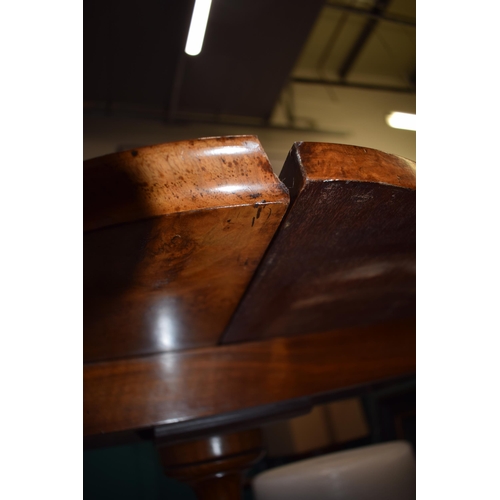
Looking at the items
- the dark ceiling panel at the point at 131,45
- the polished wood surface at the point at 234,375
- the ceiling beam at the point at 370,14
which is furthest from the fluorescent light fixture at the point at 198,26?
the polished wood surface at the point at 234,375

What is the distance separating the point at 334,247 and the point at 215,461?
0.87 feet

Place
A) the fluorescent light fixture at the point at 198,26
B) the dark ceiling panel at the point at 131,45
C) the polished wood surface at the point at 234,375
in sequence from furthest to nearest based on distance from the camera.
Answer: the dark ceiling panel at the point at 131,45, the fluorescent light fixture at the point at 198,26, the polished wood surface at the point at 234,375

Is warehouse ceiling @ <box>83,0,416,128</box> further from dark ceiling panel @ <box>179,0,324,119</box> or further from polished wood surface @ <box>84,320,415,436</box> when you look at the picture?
polished wood surface @ <box>84,320,415,436</box>

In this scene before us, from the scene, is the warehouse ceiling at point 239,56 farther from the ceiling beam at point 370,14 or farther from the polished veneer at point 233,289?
the polished veneer at point 233,289

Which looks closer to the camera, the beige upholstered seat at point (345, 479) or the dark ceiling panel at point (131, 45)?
the beige upholstered seat at point (345, 479)

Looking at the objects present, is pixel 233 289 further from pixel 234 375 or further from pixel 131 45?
pixel 131 45

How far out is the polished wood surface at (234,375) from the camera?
0.94 feet

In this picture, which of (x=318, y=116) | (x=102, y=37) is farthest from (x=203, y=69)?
(x=318, y=116)

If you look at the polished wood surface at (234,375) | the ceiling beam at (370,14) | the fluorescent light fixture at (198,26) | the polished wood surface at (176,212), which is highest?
the ceiling beam at (370,14)

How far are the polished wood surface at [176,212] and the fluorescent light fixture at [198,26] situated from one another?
234 centimetres

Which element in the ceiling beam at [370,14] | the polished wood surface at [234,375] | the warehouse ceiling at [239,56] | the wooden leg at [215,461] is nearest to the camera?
the polished wood surface at [234,375]
